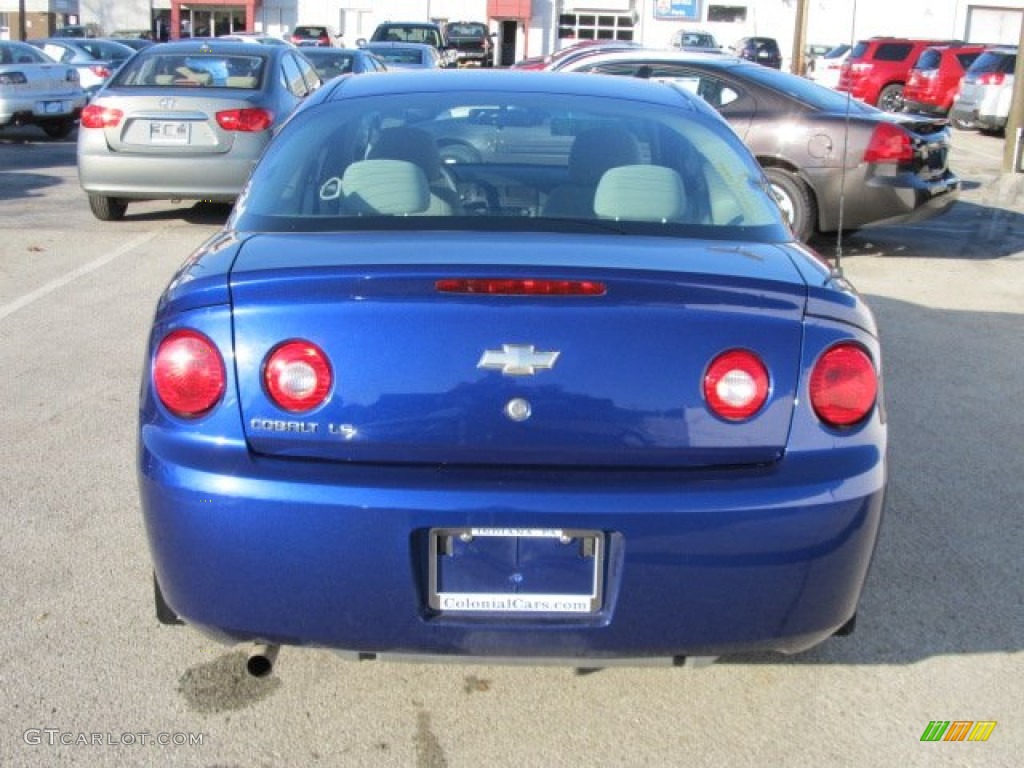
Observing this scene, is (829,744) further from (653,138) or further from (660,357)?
(653,138)

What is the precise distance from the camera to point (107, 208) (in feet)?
34.7

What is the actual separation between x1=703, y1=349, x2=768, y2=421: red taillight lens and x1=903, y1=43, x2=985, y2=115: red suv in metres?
25.1

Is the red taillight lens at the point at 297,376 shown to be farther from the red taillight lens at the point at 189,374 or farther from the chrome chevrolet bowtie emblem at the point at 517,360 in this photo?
the chrome chevrolet bowtie emblem at the point at 517,360

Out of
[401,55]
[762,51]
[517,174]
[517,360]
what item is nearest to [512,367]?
[517,360]

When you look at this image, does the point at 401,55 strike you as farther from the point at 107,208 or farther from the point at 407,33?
the point at 107,208

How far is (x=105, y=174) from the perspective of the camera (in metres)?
10.0

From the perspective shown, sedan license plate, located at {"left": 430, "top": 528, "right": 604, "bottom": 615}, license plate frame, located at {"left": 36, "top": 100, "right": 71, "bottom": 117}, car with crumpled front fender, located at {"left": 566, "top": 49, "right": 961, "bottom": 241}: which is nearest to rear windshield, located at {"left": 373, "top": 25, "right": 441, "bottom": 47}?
license plate frame, located at {"left": 36, "top": 100, "right": 71, "bottom": 117}

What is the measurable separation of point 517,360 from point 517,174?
1886 millimetres

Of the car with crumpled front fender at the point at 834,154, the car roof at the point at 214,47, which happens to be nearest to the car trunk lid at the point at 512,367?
the car with crumpled front fender at the point at 834,154

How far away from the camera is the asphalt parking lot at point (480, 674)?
9.98ft

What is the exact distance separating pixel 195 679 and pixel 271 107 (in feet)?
25.0

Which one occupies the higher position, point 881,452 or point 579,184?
point 579,184

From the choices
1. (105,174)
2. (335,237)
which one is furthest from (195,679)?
(105,174)

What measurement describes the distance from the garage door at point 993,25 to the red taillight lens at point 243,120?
53.8m
